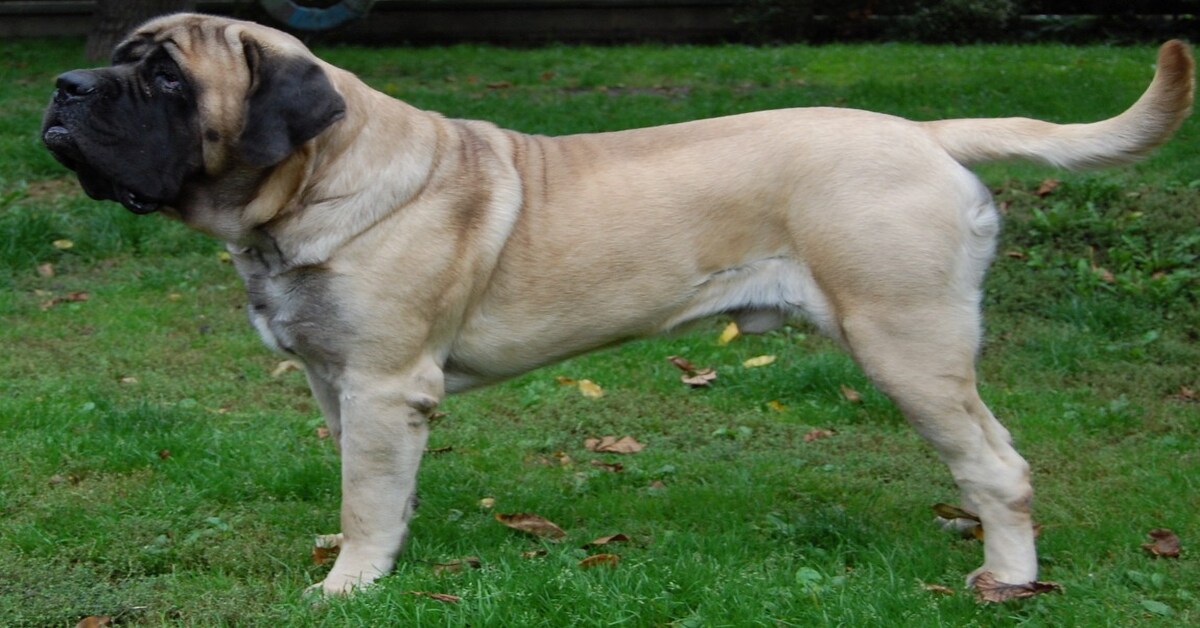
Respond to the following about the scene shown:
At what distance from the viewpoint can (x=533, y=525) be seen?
481 cm

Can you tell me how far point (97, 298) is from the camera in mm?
7863

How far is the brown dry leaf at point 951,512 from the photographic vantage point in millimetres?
4832

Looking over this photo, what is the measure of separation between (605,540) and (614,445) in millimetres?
1250

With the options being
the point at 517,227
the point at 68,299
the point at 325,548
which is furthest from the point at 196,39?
the point at 68,299

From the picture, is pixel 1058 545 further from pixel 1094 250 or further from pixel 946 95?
pixel 946 95

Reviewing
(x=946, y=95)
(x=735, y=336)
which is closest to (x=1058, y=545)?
(x=735, y=336)

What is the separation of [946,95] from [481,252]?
340 inches

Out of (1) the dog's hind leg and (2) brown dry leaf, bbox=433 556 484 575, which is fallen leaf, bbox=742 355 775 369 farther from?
(2) brown dry leaf, bbox=433 556 484 575

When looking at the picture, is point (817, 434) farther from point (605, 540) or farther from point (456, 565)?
point (456, 565)

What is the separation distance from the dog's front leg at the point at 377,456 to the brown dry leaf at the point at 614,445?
1608 mm

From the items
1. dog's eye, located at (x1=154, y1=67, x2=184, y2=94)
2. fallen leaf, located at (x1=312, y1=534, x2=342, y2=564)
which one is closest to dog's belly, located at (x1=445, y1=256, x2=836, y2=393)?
fallen leaf, located at (x1=312, y1=534, x2=342, y2=564)

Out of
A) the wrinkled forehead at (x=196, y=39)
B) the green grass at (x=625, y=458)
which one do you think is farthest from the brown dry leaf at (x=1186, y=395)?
the wrinkled forehead at (x=196, y=39)

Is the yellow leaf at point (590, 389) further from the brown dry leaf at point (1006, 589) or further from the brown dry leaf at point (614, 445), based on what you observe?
the brown dry leaf at point (1006, 589)

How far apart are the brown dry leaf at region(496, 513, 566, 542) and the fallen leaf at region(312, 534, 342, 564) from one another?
60 centimetres
